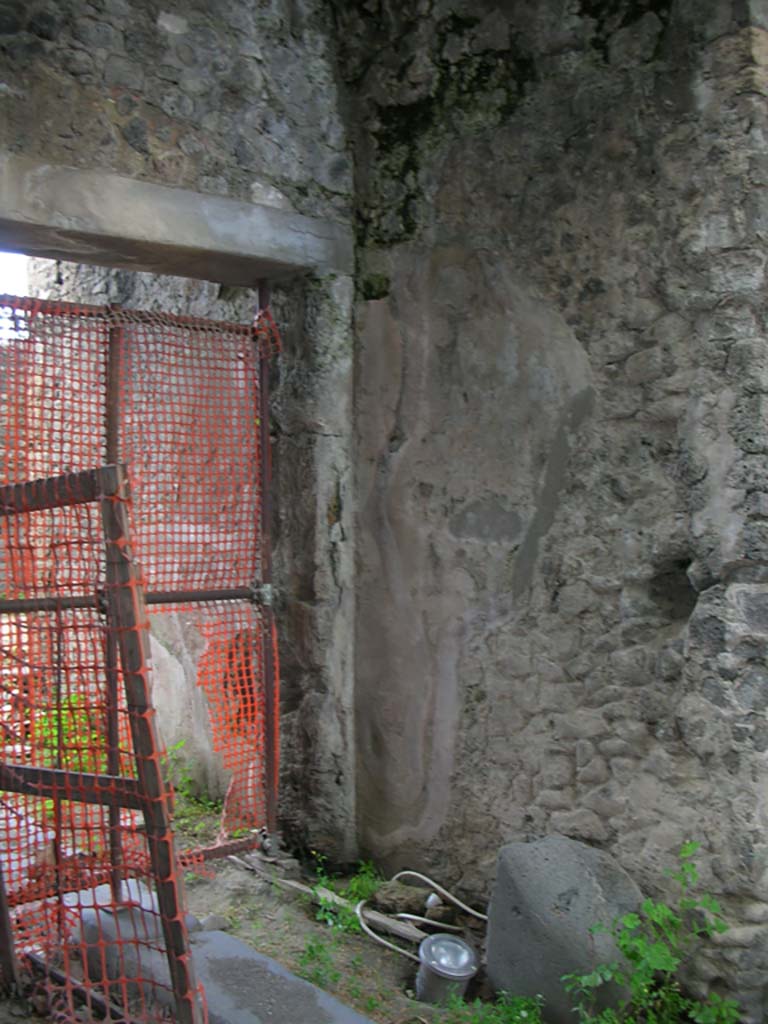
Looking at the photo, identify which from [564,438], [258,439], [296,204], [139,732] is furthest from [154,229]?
[139,732]

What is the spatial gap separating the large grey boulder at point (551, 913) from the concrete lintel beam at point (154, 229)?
2.07 m

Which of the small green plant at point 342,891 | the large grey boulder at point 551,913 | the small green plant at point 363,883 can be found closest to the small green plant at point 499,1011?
the large grey boulder at point 551,913

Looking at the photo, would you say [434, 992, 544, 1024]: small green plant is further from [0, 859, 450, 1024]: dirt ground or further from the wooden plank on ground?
the wooden plank on ground

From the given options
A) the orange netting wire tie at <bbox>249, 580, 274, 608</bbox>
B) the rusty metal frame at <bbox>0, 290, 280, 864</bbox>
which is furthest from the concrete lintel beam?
the orange netting wire tie at <bbox>249, 580, 274, 608</bbox>

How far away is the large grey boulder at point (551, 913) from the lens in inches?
112

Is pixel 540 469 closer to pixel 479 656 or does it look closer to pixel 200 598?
pixel 479 656

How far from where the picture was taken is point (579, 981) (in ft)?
9.14

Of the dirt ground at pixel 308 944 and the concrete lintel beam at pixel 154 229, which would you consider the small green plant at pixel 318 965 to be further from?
the concrete lintel beam at pixel 154 229

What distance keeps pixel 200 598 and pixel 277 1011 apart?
1385 millimetres

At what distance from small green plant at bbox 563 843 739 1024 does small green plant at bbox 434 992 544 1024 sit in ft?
0.40

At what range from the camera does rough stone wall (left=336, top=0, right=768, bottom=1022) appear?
285 centimetres

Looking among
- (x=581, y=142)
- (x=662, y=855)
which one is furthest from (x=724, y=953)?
(x=581, y=142)

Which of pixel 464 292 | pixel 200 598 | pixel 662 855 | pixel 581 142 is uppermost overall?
pixel 581 142

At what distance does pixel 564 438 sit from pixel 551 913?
1362 mm
